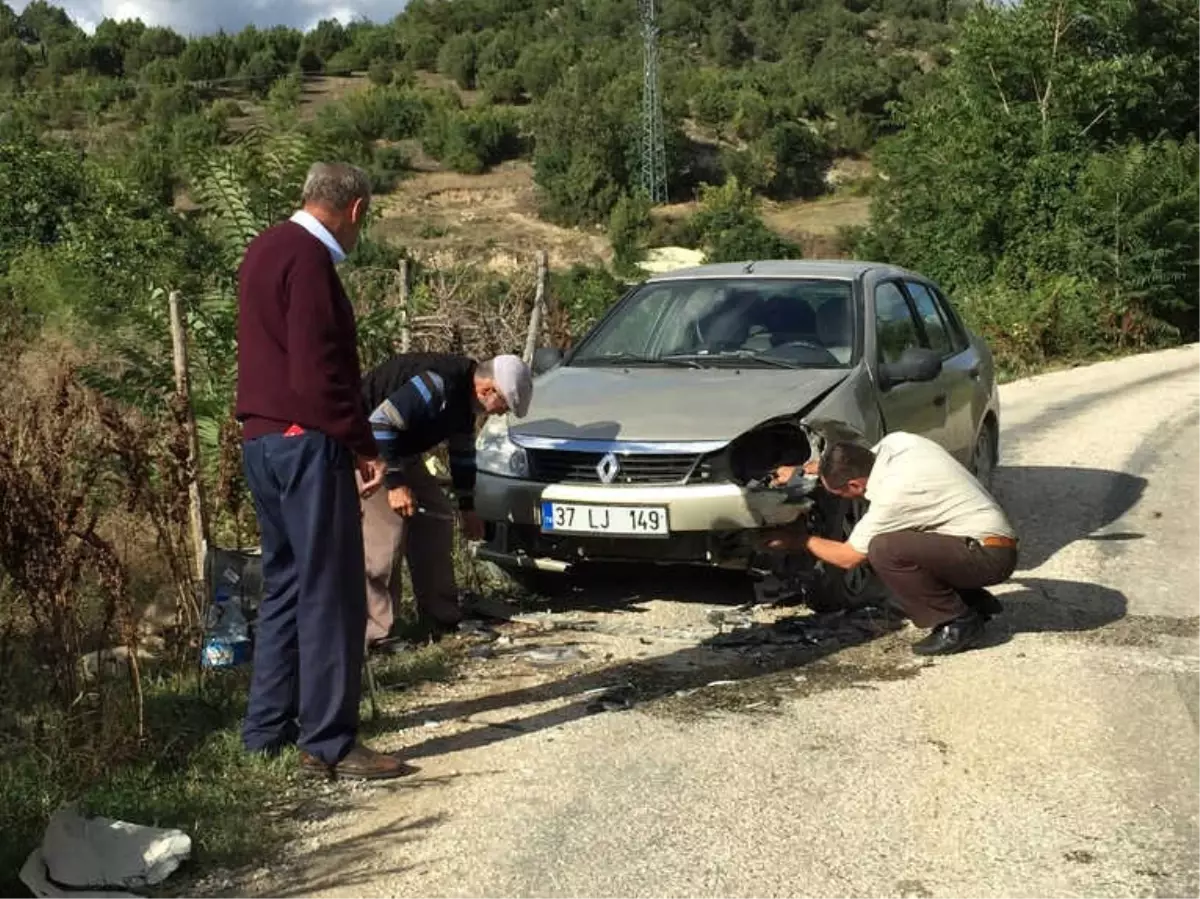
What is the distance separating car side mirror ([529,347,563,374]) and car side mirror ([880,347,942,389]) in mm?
1818

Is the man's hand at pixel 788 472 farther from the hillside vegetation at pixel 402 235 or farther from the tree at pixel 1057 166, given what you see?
the tree at pixel 1057 166

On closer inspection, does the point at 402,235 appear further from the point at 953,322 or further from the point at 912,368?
the point at 912,368

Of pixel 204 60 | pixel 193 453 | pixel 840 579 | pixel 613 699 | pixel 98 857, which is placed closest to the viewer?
pixel 98 857

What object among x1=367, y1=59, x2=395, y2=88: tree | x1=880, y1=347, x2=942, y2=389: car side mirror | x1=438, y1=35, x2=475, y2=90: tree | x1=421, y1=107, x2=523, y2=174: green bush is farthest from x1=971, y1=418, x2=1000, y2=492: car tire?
x1=438, y1=35, x2=475, y2=90: tree

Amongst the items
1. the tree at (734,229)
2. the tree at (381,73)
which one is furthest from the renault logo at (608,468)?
the tree at (381,73)

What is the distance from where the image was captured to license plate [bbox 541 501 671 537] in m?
6.24

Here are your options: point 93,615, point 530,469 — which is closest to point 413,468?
point 530,469

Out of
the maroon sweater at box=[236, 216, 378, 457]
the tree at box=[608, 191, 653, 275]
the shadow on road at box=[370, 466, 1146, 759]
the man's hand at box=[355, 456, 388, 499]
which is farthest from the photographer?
the tree at box=[608, 191, 653, 275]

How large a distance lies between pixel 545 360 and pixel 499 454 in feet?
3.73

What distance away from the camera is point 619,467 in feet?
21.0

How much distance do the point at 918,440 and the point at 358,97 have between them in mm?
89903

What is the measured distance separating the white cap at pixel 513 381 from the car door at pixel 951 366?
3.12 m

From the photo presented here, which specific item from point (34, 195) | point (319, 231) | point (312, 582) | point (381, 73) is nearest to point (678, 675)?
point (312, 582)

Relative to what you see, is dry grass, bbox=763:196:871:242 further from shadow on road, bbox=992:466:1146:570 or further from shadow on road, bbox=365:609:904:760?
shadow on road, bbox=365:609:904:760
